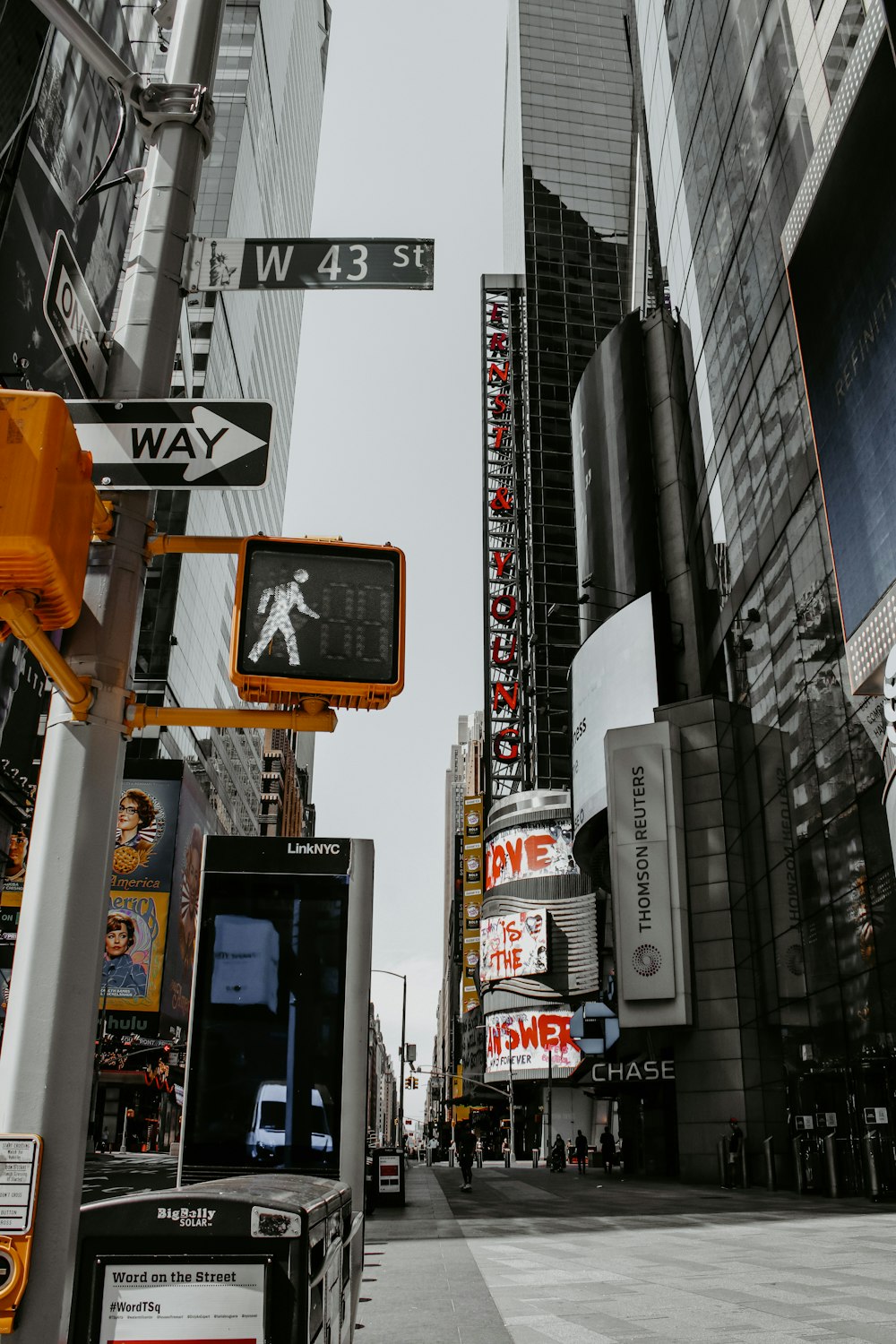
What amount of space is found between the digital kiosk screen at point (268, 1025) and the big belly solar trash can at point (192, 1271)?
6.09 metres

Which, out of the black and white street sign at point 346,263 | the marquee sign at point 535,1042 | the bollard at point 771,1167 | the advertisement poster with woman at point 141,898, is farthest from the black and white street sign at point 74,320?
the marquee sign at point 535,1042

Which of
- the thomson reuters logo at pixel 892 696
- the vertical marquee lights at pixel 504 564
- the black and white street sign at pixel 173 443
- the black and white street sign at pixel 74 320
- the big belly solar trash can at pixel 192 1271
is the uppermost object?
the vertical marquee lights at pixel 504 564

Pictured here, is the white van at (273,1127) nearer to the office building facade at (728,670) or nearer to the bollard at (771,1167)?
the office building facade at (728,670)

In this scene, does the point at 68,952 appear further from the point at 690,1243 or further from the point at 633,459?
the point at 633,459

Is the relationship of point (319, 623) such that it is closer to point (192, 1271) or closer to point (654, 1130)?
point (192, 1271)

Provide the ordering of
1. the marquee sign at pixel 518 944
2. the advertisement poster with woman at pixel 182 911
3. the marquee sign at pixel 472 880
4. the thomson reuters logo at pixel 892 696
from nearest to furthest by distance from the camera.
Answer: the thomson reuters logo at pixel 892 696, the advertisement poster with woman at pixel 182 911, the marquee sign at pixel 518 944, the marquee sign at pixel 472 880

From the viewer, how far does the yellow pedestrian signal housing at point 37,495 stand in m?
3.32

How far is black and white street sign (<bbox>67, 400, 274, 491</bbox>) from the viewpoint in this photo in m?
4.46

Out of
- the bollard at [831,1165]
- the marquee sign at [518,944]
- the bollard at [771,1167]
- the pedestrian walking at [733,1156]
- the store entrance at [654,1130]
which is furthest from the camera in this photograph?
the marquee sign at [518,944]

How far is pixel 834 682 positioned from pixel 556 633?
5978 cm

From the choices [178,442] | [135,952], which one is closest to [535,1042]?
[135,952]

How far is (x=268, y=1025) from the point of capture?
418 inches

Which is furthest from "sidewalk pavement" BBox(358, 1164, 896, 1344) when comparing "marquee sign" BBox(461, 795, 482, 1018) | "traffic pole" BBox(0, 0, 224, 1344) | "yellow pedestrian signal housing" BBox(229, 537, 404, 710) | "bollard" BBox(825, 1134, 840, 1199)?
"marquee sign" BBox(461, 795, 482, 1018)

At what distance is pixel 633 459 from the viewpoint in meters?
44.7
